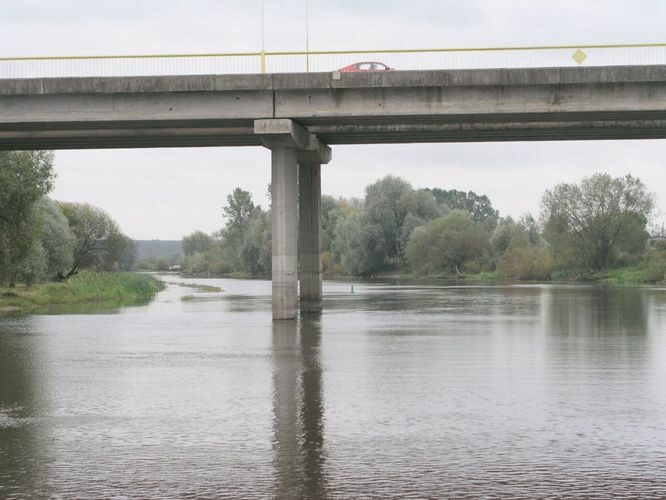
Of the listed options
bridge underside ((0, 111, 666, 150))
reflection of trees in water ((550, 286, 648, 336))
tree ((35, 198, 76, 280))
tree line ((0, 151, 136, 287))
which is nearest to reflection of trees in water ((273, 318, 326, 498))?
reflection of trees in water ((550, 286, 648, 336))

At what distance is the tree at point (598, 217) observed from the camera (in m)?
96.3

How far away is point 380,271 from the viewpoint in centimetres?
12450

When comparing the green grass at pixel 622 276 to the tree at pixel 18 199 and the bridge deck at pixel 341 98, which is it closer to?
the bridge deck at pixel 341 98

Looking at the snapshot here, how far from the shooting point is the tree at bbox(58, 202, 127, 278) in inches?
3620

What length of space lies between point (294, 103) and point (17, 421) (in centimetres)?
2285

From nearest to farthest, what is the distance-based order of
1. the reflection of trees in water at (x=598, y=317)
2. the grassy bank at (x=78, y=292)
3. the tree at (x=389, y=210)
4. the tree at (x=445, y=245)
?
the reflection of trees in water at (x=598, y=317) < the grassy bank at (x=78, y=292) < the tree at (x=445, y=245) < the tree at (x=389, y=210)

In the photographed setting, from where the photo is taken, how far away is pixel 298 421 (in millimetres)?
12969

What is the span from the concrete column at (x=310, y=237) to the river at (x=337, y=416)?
49.9 feet

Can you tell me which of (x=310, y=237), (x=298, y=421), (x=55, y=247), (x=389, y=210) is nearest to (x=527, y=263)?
(x=389, y=210)

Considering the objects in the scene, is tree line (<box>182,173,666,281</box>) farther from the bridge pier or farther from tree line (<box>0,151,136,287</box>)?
the bridge pier

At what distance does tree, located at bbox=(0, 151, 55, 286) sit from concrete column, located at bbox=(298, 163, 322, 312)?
553 inches

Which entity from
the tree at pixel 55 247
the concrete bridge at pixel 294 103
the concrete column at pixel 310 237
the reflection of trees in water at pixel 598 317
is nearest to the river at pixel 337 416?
the reflection of trees in water at pixel 598 317

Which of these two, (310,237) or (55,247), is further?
(55,247)

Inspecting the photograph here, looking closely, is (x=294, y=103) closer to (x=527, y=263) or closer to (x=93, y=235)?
(x=93, y=235)
